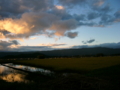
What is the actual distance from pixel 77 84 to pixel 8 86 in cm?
589

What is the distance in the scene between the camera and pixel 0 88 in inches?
439

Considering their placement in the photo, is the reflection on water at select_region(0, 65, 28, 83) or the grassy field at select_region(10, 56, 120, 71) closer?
the reflection on water at select_region(0, 65, 28, 83)

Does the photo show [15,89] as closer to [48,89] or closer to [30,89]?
[30,89]

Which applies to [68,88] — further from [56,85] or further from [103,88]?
[103,88]

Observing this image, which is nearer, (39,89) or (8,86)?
(39,89)

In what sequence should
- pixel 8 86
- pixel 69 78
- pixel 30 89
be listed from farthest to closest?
1. pixel 69 78
2. pixel 8 86
3. pixel 30 89

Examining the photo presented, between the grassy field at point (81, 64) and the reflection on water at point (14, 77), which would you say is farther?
the grassy field at point (81, 64)

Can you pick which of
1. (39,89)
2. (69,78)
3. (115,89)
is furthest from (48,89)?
(115,89)

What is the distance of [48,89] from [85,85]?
3.08 metres

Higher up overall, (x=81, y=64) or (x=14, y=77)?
(x=14, y=77)

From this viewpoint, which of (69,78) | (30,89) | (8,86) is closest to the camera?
(30,89)

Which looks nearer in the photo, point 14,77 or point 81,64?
point 14,77

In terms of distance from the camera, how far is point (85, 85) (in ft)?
36.7

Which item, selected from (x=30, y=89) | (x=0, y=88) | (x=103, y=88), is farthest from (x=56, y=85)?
(x=0, y=88)
